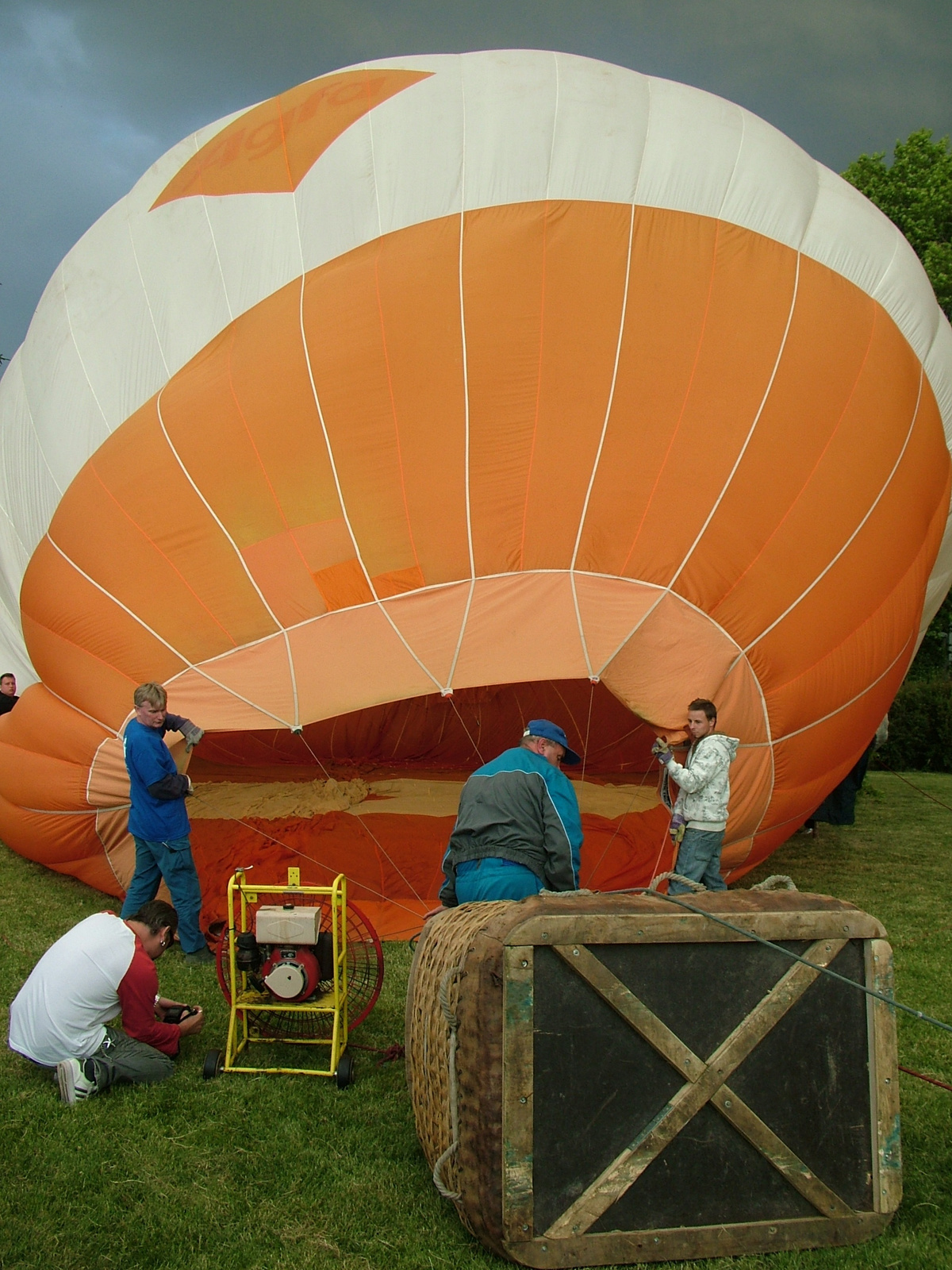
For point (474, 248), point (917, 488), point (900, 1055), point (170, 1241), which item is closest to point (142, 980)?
point (170, 1241)

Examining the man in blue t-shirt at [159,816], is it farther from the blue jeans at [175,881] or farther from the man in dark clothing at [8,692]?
the man in dark clothing at [8,692]

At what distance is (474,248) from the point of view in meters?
4.82

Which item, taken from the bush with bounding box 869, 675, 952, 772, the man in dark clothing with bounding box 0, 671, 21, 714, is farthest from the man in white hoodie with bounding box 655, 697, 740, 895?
the bush with bounding box 869, 675, 952, 772

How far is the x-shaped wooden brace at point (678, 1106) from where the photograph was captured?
2.22 meters

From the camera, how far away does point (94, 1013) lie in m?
3.20

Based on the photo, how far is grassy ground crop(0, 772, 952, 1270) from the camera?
7.54 feet

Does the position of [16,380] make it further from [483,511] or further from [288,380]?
[483,511]

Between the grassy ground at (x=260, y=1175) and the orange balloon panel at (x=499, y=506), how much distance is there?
1.24m

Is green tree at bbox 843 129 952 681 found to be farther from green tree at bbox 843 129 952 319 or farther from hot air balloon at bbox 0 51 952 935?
hot air balloon at bbox 0 51 952 935

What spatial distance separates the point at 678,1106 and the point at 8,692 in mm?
4875

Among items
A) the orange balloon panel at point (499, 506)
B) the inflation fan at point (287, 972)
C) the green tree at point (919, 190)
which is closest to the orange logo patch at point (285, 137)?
the orange balloon panel at point (499, 506)

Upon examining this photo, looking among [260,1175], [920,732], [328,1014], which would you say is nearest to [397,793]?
[328,1014]

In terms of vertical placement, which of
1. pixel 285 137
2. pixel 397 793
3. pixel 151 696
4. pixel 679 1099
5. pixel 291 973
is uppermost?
pixel 285 137

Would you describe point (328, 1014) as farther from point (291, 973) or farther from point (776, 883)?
point (776, 883)
